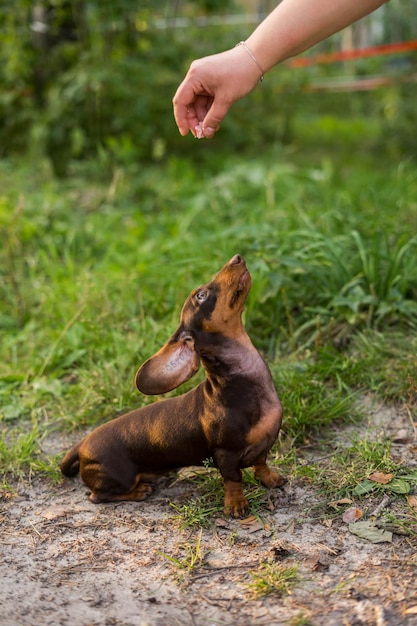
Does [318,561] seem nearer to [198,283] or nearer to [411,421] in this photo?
[411,421]

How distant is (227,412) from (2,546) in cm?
90

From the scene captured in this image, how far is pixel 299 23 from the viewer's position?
114 inches

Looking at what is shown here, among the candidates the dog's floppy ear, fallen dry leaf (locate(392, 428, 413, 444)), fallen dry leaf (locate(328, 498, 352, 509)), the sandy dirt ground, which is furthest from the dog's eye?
fallen dry leaf (locate(392, 428, 413, 444))

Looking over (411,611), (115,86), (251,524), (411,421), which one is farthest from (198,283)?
(115,86)

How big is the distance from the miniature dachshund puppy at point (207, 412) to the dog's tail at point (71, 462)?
0.12 meters

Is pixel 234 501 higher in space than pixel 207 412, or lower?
lower

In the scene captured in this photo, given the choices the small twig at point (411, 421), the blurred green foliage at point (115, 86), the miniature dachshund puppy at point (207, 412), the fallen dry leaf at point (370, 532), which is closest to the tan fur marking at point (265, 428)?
the miniature dachshund puppy at point (207, 412)

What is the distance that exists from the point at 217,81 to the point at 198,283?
5.26 ft

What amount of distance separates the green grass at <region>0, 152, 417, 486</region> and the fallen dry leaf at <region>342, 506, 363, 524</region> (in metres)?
0.52

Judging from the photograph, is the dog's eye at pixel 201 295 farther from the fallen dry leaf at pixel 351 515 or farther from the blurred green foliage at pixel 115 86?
the blurred green foliage at pixel 115 86

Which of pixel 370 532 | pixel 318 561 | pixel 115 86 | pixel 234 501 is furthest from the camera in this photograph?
pixel 115 86

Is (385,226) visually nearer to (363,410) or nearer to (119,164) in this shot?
(363,410)

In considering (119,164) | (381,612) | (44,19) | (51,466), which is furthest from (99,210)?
(381,612)

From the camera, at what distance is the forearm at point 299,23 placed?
2.89 m
